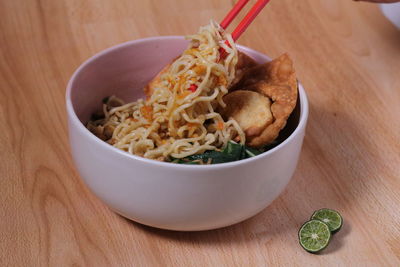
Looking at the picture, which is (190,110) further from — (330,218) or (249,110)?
(330,218)

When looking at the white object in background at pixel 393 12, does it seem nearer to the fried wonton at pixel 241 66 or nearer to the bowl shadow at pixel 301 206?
the bowl shadow at pixel 301 206

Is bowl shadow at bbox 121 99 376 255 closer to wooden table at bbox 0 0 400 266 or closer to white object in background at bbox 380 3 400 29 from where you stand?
wooden table at bbox 0 0 400 266

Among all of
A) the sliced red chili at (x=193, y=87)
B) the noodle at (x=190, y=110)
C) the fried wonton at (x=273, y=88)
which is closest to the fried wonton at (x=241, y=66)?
the fried wonton at (x=273, y=88)

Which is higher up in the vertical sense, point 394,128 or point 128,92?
point 128,92

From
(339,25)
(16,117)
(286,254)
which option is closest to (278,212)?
(286,254)

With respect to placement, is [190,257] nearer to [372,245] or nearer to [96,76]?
[372,245]

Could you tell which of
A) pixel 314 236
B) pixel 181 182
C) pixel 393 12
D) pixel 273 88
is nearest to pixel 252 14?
pixel 273 88
